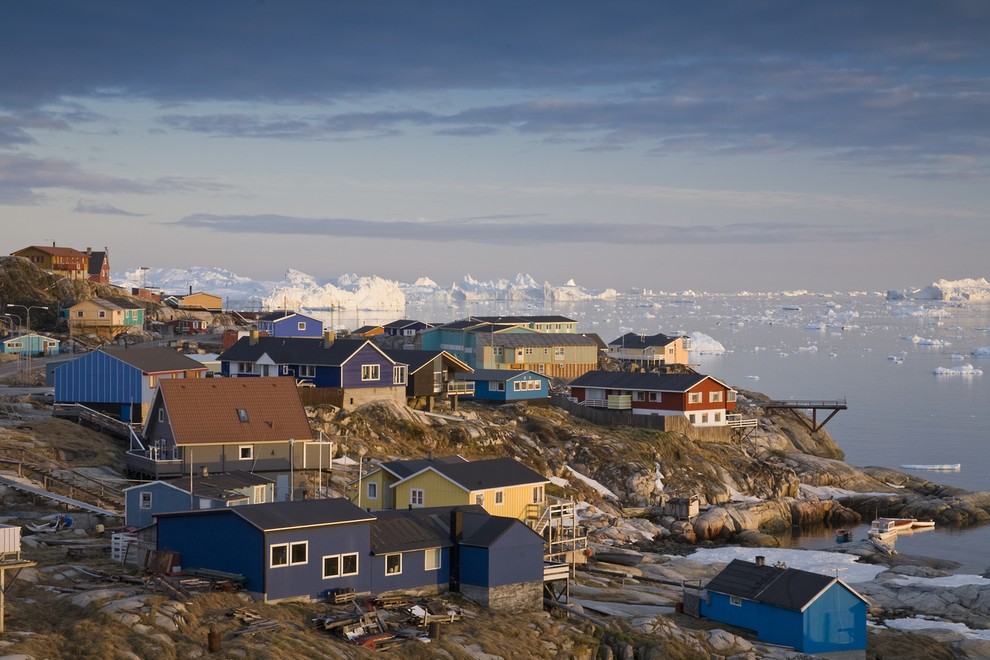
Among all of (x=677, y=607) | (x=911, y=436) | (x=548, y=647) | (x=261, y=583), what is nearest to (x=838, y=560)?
(x=677, y=607)

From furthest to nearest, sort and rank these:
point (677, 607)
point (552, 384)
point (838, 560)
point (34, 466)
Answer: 1. point (552, 384)
2. point (838, 560)
3. point (34, 466)
4. point (677, 607)

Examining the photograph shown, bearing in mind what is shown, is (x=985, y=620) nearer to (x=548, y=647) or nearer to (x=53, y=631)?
(x=548, y=647)

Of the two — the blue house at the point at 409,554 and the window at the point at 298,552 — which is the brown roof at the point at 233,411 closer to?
the blue house at the point at 409,554

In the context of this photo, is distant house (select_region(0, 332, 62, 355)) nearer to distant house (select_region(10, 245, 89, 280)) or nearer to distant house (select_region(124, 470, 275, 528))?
distant house (select_region(10, 245, 89, 280))

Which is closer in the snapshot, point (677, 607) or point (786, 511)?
point (677, 607)

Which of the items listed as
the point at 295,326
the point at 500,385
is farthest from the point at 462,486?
the point at 295,326

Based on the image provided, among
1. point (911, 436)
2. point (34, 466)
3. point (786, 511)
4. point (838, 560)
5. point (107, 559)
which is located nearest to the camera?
point (107, 559)

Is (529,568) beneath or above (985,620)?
above

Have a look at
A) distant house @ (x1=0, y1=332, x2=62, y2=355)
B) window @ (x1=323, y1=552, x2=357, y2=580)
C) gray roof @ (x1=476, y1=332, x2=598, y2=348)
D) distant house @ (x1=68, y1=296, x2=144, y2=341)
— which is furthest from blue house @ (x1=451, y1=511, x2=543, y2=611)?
distant house @ (x1=68, y1=296, x2=144, y2=341)
